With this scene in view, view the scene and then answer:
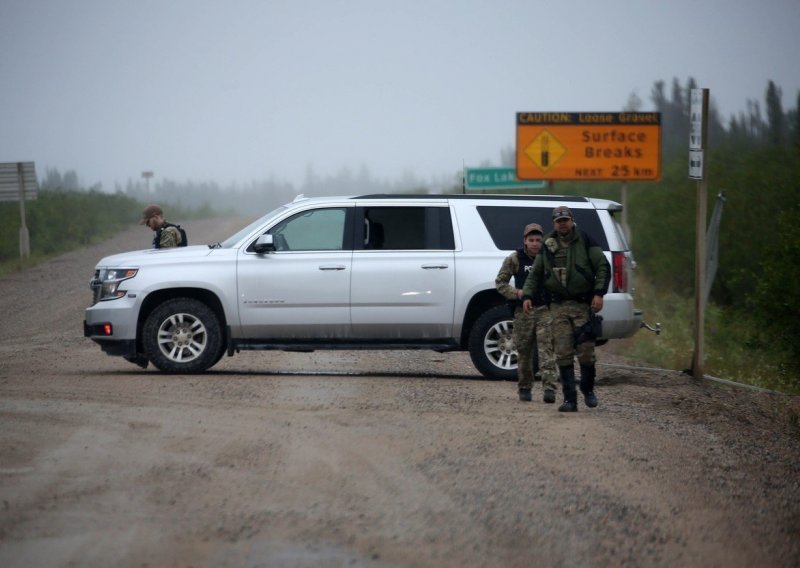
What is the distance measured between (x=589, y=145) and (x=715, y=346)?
631 cm

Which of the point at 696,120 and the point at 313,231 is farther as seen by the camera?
the point at 696,120

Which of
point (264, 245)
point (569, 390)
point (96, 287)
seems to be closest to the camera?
point (569, 390)

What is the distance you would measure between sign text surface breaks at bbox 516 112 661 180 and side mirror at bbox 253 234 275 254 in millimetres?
18616

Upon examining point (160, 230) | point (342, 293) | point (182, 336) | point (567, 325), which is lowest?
point (182, 336)

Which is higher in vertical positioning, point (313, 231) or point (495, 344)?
point (313, 231)

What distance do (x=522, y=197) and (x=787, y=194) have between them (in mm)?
23973

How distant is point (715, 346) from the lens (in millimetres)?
28844

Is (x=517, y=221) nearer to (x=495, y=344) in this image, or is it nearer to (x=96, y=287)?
(x=495, y=344)

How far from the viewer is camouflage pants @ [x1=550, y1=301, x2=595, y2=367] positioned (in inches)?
458

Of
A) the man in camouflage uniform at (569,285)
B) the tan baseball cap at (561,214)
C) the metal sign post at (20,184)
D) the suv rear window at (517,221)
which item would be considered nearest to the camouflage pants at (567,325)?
the man in camouflage uniform at (569,285)

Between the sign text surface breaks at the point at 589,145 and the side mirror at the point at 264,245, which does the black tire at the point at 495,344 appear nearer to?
the side mirror at the point at 264,245

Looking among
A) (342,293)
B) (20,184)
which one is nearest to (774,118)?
(20,184)

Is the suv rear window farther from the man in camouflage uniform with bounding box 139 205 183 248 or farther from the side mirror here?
the man in camouflage uniform with bounding box 139 205 183 248

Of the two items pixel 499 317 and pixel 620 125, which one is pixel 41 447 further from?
pixel 620 125
